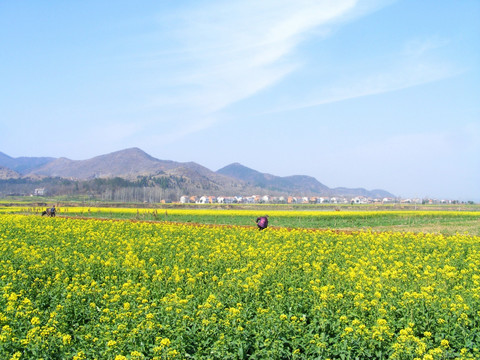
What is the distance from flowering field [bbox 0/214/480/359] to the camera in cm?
600

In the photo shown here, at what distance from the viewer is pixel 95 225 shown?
24.1 m

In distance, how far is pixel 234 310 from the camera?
681 cm

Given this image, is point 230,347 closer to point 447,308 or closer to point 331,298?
point 331,298

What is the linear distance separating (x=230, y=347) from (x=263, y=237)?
12206 mm

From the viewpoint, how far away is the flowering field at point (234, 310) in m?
6.00

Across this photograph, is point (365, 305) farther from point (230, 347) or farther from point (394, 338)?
point (230, 347)

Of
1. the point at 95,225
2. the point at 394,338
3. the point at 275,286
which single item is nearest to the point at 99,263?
the point at 275,286

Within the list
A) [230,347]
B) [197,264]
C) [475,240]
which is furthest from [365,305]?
[475,240]

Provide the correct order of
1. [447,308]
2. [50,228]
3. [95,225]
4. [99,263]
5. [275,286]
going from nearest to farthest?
[447,308]
[275,286]
[99,263]
[50,228]
[95,225]

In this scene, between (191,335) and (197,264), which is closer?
(191,335)

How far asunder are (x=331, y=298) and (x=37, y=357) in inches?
209

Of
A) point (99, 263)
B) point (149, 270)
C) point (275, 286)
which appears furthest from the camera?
point (99, 263)

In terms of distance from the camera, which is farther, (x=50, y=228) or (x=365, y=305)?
(x=50, y=228)

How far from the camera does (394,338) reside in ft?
21.4
